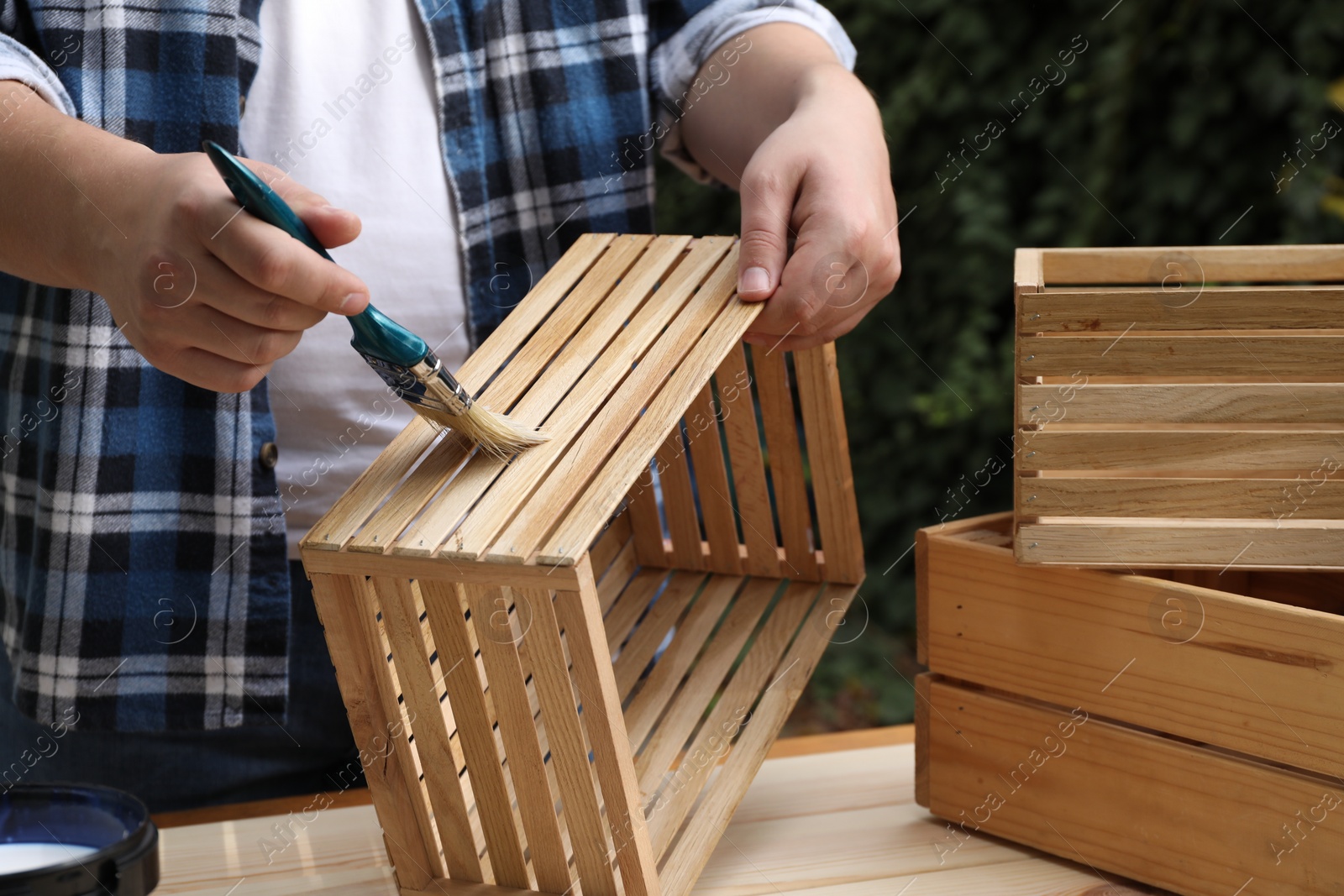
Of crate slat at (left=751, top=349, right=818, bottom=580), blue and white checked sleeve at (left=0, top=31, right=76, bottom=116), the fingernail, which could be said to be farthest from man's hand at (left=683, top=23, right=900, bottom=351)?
blue and white checked sleeve at (left=0, top=31, right=76, bottom=116)

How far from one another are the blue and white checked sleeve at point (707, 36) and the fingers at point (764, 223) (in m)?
0.31

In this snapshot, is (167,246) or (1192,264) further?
(1192,264)

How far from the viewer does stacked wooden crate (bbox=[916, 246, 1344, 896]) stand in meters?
0.90

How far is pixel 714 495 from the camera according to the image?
1.25 meters

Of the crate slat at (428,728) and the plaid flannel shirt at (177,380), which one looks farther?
the plaid flannel shirt at (177,380)

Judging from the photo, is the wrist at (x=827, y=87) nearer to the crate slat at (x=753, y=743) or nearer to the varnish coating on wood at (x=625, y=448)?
the varnish coating on wood at (x=625, y=448)

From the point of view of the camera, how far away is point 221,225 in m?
0.78

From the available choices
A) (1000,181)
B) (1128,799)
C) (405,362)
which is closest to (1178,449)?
(1128,799)

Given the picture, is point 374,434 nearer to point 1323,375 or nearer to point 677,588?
point 677,588

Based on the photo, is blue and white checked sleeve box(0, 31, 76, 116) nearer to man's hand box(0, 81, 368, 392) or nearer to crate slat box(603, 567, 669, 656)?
man's hand box(0, 81, 368, 392)

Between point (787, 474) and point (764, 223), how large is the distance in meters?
0.32

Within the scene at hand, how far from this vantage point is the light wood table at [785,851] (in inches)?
38.9

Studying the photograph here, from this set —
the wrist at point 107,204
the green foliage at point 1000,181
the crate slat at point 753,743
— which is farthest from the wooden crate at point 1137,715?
the green foliage at point 1000,181

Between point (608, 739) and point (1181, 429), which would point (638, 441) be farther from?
point (1181, 429)
